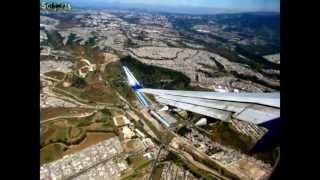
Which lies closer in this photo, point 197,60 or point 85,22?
point 85,22

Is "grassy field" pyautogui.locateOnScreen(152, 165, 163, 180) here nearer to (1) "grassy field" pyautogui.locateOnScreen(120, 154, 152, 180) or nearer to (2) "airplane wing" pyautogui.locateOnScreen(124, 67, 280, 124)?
(1) "grassy field" pyautogui.locateOnScreen(120, 154, 152, 180)

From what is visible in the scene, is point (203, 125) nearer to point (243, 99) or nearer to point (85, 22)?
point (243, 99)

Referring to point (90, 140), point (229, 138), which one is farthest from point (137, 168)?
point (229, 138)

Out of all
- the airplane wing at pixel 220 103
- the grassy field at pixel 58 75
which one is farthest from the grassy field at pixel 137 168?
the grassy field at pixel 58 75

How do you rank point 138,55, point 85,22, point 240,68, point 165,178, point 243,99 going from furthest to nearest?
1. point 240,68
2. point 138,55
3. point 243,99
4. point 165,178
5. point 85,22

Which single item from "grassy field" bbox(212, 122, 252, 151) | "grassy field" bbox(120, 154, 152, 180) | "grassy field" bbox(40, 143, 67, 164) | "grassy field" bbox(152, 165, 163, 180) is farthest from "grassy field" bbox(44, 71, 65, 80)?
"grassy field" bbox(212, 122, 252, 151)

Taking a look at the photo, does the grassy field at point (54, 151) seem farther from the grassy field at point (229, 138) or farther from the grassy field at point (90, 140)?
the grassy field at point (229, 138)
